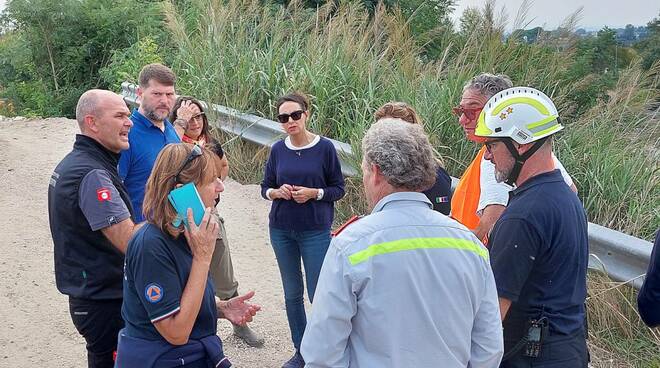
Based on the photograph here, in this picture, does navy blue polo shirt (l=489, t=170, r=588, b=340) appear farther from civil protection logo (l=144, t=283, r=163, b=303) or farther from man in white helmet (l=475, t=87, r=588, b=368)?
civil protection logo (l=144, t=283, r=163, b=303)

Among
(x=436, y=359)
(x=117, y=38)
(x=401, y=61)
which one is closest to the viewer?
(x=436, y=359)

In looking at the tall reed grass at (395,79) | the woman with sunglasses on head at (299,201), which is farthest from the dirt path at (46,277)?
the tall reed grass at (395,79)

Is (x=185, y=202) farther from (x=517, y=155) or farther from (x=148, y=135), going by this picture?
(x=148, y=135)

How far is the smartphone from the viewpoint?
2777 millimetres

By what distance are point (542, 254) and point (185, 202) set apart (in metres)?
1.43

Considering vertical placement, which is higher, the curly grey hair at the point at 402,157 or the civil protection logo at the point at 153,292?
the curly grey hair at the point at 402,157

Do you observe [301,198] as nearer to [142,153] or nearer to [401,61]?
[142,153]

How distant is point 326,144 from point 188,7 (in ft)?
25.8

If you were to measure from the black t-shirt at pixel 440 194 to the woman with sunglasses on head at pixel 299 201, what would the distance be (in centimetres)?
104

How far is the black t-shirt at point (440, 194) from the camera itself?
4203 millimetres

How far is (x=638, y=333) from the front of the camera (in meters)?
4.71

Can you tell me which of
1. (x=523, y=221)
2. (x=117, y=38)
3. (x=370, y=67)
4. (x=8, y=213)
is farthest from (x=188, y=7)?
(x=523, y=221)

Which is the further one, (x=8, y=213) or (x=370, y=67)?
(x=370, y=67)

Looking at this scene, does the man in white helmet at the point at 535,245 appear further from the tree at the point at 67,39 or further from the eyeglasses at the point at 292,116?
the tree at the point at 67,39
